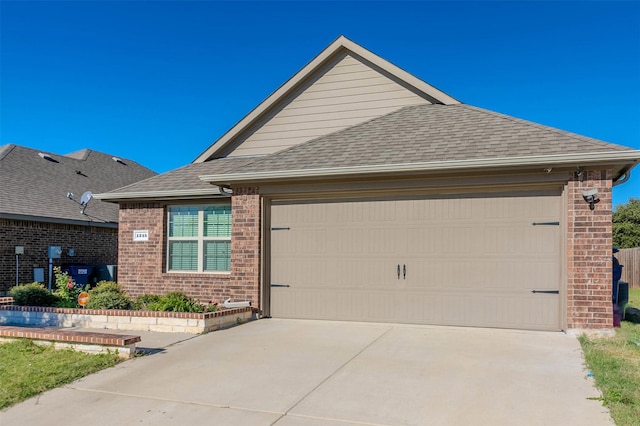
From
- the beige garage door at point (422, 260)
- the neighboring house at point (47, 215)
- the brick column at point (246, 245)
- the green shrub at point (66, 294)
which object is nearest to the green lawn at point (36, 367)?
the green shrub at point (66, 294)

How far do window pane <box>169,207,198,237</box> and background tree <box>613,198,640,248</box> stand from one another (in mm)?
28549

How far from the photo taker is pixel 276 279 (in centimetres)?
942

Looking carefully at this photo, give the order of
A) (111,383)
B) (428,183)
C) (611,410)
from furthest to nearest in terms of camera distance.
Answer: (428,183)
(111,383)
(611,410)

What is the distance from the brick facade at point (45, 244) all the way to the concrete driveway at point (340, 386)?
391 inches

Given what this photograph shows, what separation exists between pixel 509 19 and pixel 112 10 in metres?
11.6

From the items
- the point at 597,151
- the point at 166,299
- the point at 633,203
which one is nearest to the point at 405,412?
the point at 597,151

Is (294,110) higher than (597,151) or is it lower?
higher

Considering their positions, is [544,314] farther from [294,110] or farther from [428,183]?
[294,110]

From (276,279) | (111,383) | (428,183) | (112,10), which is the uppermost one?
(112,10)

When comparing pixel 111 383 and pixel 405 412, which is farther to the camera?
pixel 111 383

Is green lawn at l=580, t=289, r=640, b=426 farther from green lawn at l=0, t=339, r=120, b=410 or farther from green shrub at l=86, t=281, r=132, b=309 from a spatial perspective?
green shrub at l=86, t=281, r=132, b=309

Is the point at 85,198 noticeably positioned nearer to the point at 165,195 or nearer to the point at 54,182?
the point at 54,182

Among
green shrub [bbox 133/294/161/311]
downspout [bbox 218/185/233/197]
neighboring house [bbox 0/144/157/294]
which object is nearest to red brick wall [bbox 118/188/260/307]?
downspout [bbox 218/185/233/197]

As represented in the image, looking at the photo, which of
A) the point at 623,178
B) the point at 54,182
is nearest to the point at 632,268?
the point at 623,178
